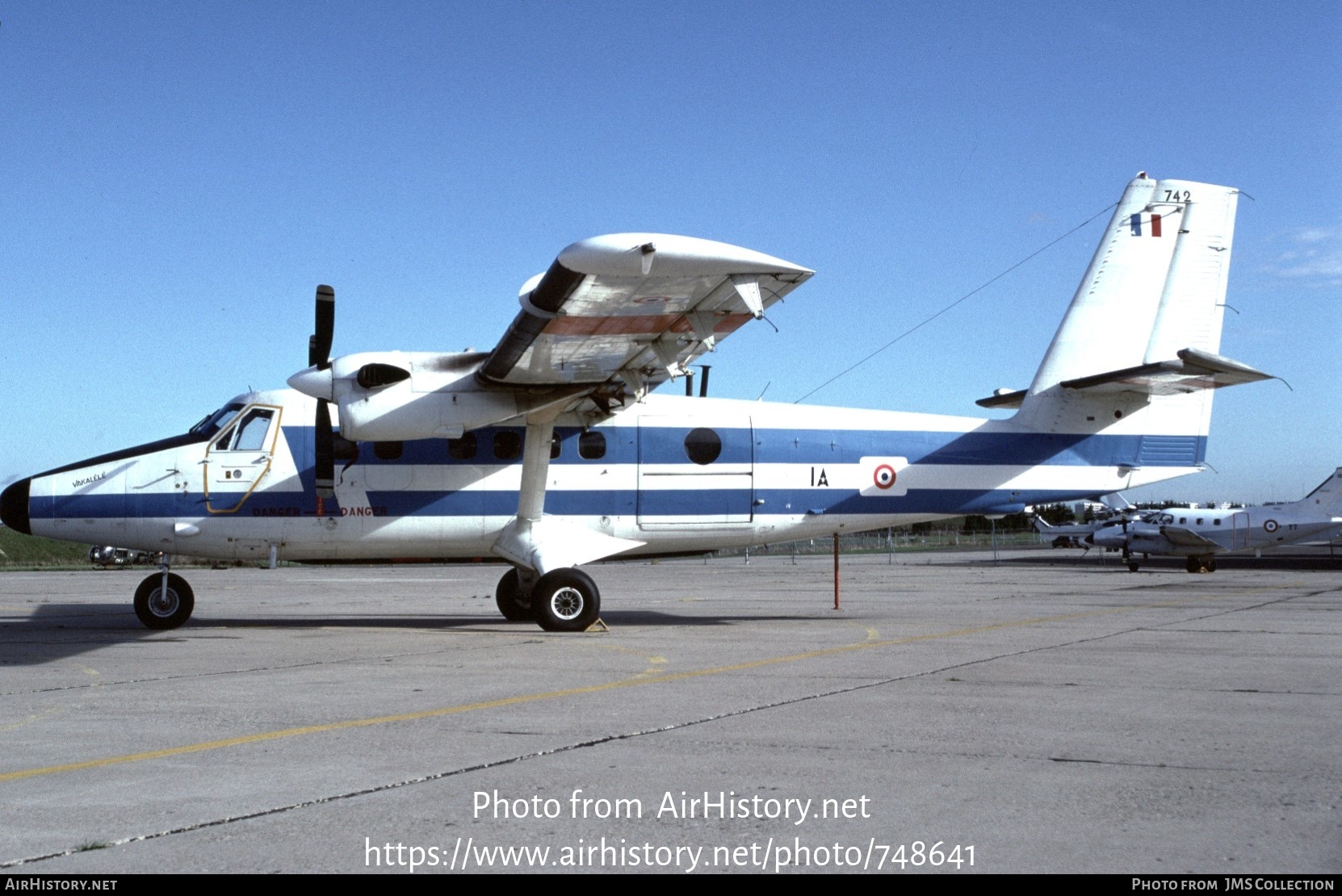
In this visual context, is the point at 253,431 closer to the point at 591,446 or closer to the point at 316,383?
the point at 316,383

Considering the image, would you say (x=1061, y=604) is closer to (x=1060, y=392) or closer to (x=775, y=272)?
(x=1060, y=392)

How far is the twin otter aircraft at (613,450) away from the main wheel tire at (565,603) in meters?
0.02

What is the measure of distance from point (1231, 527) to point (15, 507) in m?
39.3

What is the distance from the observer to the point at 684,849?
14.0ft

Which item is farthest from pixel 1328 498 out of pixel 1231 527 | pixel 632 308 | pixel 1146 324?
pixel 632 308

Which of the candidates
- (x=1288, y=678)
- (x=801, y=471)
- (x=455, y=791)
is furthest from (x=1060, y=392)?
(x=455, y=791)

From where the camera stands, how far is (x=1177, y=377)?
15.1 metres

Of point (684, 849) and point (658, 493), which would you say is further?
point (658, 493)

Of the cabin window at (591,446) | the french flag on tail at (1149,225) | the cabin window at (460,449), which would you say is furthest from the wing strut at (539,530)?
the french flag on tail at (1149,225)

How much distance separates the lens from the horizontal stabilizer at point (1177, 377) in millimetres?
14289

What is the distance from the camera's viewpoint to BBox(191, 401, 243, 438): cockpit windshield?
49.1 feet

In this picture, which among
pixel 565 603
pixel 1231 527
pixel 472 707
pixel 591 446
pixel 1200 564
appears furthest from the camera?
pixel 1231 527

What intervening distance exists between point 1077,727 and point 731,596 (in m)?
16.3

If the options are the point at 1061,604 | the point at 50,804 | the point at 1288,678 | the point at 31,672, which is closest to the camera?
the point at 50,804
